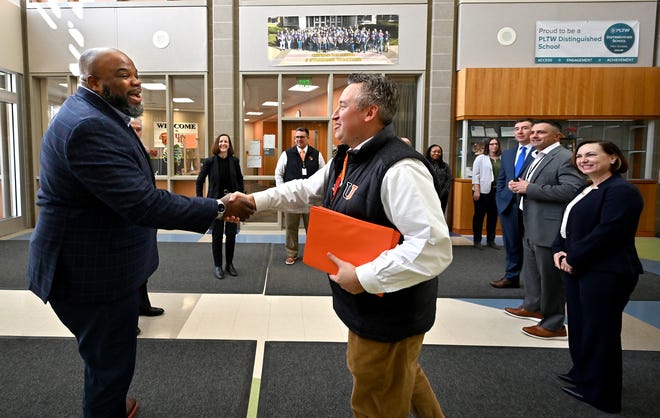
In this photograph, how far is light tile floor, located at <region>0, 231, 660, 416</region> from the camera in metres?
3.45

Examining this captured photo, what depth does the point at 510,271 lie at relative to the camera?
4863 millimetres

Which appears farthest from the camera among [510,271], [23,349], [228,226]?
[228,226]

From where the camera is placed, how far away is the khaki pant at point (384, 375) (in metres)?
1.67

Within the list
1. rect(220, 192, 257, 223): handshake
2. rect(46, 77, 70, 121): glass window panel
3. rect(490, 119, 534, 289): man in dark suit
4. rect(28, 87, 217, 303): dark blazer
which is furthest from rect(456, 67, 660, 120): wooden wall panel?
rect(46, 77, 70, 121): glass window panel

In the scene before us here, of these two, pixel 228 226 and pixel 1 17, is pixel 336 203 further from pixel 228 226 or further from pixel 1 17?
pixel 1 17

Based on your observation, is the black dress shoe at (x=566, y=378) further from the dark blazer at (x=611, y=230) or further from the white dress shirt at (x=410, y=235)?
the white dress shirt at (x=410, y=235)

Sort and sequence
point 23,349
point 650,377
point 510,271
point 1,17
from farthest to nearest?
point 1,17 < point 510,271 < point 23,349 < point 650,377

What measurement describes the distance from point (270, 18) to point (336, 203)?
290 inches

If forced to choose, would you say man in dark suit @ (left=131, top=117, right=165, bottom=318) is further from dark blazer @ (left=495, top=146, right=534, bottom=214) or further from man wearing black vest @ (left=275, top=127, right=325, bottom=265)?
dark blazer @ (left=495, top=146, right=534, bottom=214)

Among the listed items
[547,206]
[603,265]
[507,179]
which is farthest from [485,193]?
[603,265]

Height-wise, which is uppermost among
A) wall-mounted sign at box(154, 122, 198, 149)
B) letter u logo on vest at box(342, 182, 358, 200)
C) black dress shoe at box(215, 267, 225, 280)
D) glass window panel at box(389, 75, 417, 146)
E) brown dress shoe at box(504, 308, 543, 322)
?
glass window panel at box(389, 75, 417, 146)

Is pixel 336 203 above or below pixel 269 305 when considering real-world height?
above

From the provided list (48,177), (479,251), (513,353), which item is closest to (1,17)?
(48,177)

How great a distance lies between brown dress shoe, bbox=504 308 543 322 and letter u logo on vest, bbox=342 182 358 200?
2904mm
